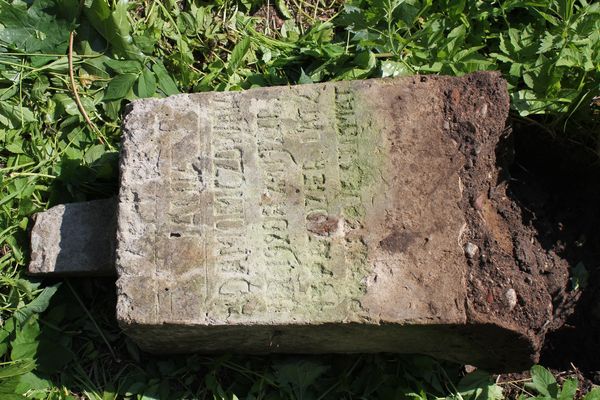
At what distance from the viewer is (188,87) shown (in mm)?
3486

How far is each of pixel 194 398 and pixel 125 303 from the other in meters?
0.67

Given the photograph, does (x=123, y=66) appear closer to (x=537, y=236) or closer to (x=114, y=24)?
(x=114, y=24)

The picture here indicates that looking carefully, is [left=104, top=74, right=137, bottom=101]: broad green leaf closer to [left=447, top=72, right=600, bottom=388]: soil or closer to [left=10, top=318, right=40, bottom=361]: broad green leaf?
[left=10, top=318, right=40, bottom=361]: broad green leaf

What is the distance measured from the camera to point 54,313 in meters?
3.05

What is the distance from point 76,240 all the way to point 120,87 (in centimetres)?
79

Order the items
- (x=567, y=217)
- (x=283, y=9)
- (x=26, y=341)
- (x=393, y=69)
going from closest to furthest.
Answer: (x=26, y=341)
(x=567, y=217)
(x=393, y=69)
(x=283, y=9)

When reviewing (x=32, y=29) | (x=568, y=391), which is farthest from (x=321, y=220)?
(x=32, y=29)

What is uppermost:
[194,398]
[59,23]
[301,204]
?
[59,23]

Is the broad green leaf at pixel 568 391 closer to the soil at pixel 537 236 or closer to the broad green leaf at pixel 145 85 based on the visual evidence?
the soil at pixel 537 236

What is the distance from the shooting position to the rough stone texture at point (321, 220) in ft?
8.23

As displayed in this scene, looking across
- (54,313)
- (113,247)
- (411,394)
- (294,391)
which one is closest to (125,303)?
(113,247)

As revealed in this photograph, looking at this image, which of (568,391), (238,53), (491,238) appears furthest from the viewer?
(238,53)

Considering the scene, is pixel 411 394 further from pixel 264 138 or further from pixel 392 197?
pixel 264 138

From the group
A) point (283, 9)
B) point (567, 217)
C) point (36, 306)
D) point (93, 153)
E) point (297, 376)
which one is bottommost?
point (297, 376)
